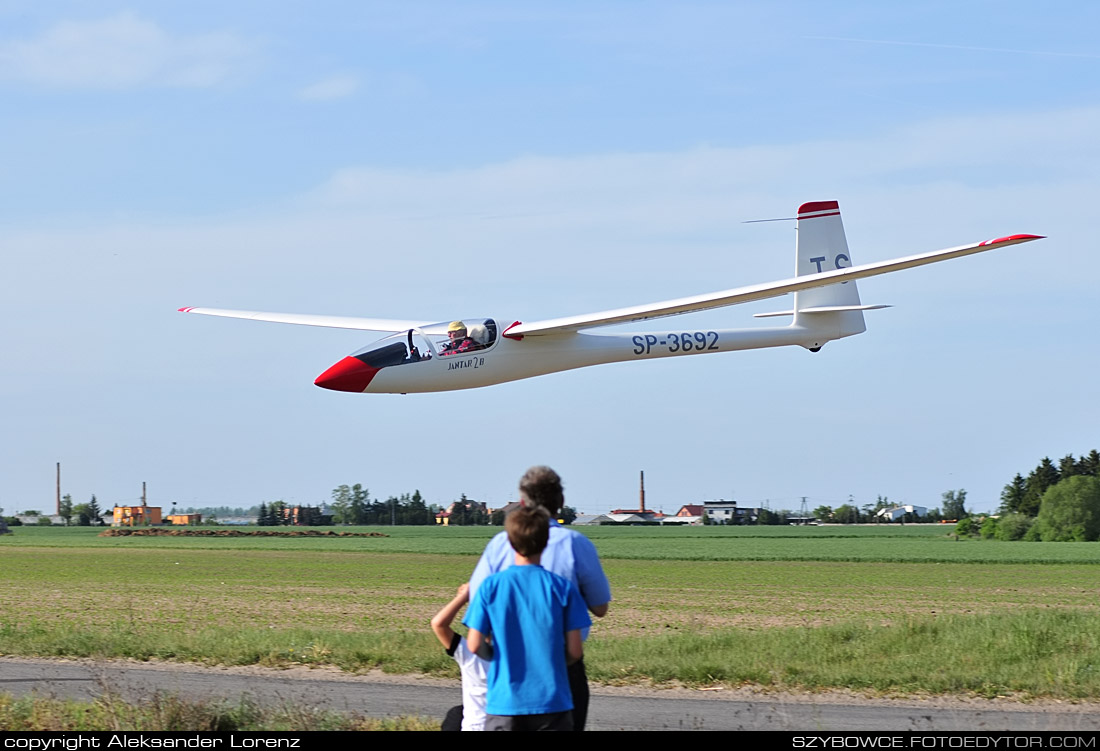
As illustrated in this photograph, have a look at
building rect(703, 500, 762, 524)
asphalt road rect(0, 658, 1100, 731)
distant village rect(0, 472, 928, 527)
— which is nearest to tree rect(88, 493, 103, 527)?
distant village rect(0, 472, 928, 527)

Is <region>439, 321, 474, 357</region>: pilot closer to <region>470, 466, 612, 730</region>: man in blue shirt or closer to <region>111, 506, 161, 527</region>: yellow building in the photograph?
<region>470, 466, 612, 730</region>: man in blue shirt

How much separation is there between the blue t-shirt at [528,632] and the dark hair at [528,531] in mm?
113

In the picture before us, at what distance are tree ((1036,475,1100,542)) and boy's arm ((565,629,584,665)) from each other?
89.2 meters

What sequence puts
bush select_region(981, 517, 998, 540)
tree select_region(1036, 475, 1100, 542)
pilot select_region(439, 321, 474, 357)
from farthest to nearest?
bush select_region(981, 517, 998, 540) < tree select_region(1036, 475, 1100, 542) < pilot select_region(439, 321, 474, 357)

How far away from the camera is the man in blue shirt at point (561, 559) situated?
6.18m

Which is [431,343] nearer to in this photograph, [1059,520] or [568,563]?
[568,563]

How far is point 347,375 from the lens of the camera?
1817cm

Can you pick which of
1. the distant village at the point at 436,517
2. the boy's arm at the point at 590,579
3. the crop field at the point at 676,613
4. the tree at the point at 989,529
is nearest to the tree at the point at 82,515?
the distant village at the point at 436,517

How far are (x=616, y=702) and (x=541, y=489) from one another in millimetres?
6495

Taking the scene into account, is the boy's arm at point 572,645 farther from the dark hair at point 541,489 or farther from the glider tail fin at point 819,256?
the glider tail fin at point 819,256

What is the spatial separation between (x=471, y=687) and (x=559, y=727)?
62 cm

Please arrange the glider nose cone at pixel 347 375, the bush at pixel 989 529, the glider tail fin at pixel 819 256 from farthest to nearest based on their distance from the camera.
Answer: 1. the bush at pixel 989 529
2. the glider tail fin at pixel 819 256
3. the glider nose cone at pixel 347 375

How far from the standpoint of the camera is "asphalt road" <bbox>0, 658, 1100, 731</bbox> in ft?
34.5

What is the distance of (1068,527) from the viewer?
8812cm
